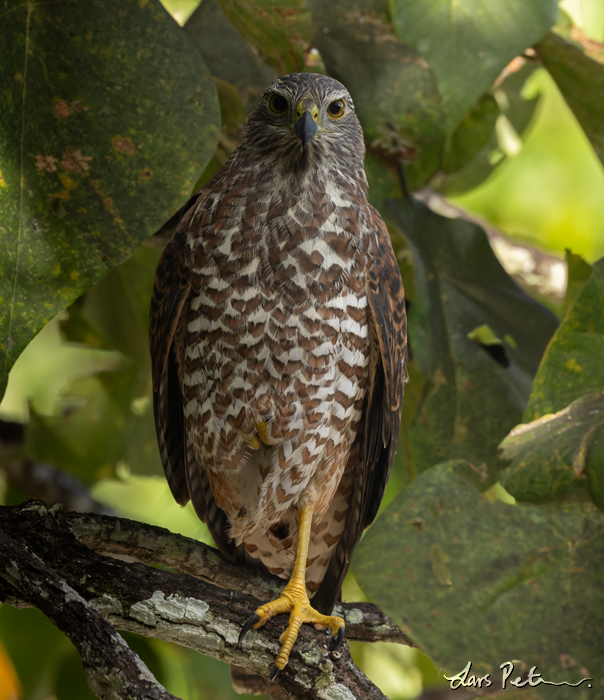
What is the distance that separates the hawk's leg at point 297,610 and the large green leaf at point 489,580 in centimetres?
26

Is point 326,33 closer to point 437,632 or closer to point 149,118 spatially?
point 149,118

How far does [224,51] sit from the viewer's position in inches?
71.4

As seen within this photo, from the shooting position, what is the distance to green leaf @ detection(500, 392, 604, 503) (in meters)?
1.23

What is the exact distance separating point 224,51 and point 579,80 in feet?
2.87

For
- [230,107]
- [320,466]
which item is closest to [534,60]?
[230,107]

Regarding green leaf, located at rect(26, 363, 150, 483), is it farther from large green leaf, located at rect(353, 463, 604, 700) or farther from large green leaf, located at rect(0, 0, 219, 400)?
large green leaf, located at rect(353, 463, 604, 700)

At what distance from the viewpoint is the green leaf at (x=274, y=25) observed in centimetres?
154

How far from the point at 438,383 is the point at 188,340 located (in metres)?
0.61

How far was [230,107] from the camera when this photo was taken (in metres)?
1.74

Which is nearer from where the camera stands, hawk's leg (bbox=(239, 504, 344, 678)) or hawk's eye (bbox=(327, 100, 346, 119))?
hawk's leg (bbox=(239, 504, 344, 678))

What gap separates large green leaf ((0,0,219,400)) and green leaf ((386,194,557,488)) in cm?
62

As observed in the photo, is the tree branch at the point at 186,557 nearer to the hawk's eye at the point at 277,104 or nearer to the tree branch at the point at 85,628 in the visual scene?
the tree branch at the point at 85,628

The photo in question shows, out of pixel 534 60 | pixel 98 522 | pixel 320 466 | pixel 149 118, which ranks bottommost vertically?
pixel 98 522

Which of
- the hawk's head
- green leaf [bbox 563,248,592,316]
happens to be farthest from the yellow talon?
green leaf [bbox 563,248,592,316]
